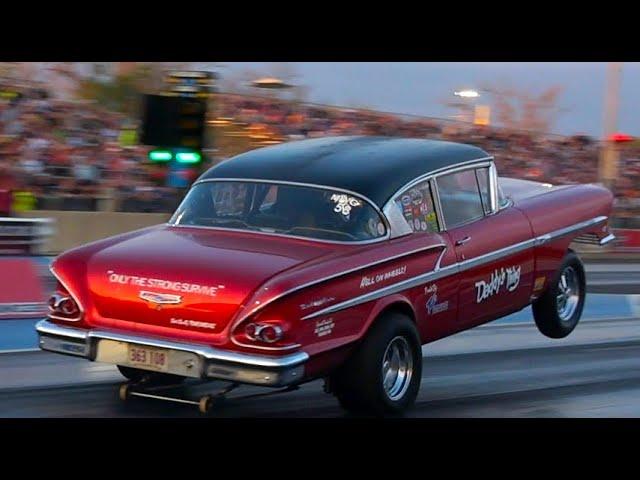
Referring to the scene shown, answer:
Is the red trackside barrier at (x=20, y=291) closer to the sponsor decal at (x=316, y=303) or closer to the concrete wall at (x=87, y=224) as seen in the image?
the sponsor decal at (x=316, y=303)

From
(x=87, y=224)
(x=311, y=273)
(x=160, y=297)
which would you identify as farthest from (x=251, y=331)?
(x=87, y=224)

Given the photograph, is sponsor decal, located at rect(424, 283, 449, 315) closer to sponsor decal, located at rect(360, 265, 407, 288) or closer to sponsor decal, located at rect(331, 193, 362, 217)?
sponsor decal, located at rect(360, 265, 407, 288)

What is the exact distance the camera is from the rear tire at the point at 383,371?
21.5 ft

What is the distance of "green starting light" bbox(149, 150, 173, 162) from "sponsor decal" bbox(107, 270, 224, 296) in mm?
9807

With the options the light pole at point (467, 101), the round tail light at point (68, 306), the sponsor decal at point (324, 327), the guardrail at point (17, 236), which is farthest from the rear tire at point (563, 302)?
the light pole at point (467, 101)

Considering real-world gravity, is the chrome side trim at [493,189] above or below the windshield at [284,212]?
above

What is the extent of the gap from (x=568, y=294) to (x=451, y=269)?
2.83 metres

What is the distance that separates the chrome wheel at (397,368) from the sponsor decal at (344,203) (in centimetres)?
92

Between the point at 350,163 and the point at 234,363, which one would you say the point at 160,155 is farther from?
the point at 234,363

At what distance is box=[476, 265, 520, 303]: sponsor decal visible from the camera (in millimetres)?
8039

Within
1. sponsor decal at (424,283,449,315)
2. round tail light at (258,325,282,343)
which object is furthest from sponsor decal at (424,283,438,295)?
round tail light at (258,325,282,343)

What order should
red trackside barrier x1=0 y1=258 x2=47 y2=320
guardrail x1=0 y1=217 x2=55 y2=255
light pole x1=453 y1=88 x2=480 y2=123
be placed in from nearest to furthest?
red trackside barrier x1=0 y1=258 x2=47 y2=320, guardrail x1=0 y1=217 x2=55 y2=255, light pole x1=453 y1=88 x2=480 y2=123

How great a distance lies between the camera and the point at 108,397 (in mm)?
7215
